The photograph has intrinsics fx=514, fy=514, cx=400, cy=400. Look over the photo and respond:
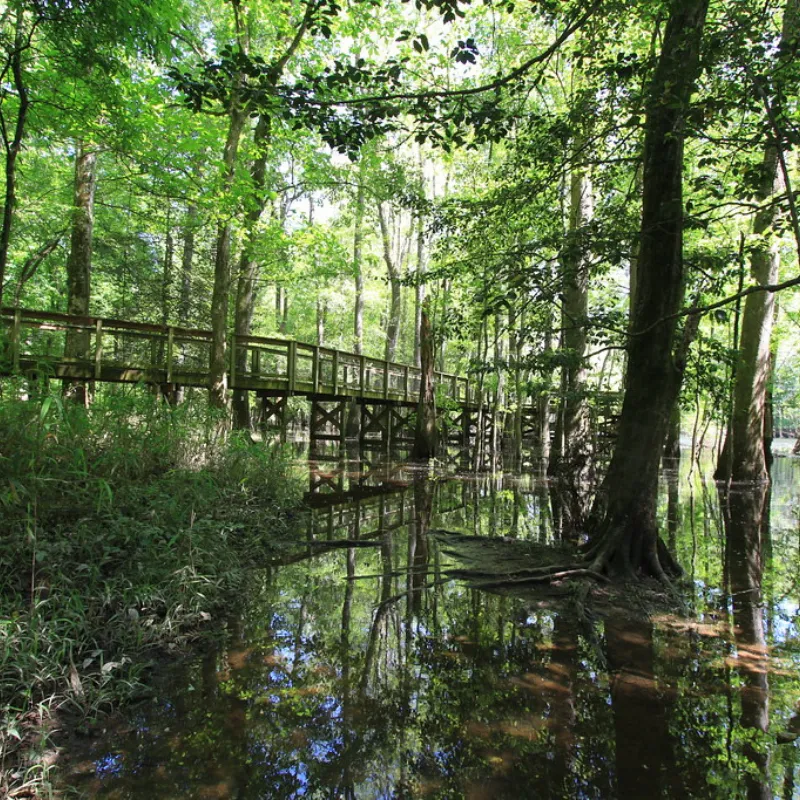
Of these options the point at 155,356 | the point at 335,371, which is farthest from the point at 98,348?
the point at 335,371

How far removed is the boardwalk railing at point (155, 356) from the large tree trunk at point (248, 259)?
0.50 m

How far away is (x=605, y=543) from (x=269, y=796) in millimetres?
3962

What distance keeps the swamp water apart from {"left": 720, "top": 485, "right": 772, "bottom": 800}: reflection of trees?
0.01m

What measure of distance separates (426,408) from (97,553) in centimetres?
1284

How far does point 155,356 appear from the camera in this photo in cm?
1051

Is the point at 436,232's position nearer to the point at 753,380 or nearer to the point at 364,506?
the point at 364,506

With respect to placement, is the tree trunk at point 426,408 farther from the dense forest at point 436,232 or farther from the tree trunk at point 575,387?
the dense forest at point 436,232

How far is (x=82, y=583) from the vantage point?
3404 millimetres

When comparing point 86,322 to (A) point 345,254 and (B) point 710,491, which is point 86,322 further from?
(B) point 710,491

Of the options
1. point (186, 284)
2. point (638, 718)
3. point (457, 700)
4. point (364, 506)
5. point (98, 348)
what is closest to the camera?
point (638, 718)

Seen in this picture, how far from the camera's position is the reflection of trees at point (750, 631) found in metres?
2.46

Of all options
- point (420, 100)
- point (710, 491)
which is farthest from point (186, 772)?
point (710, 491)

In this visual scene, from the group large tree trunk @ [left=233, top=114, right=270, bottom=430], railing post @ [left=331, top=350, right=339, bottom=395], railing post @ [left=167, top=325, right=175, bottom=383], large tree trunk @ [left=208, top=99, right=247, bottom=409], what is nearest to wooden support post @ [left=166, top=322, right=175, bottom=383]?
railing post @ [left=167, top=325, right=175, bottom=383]

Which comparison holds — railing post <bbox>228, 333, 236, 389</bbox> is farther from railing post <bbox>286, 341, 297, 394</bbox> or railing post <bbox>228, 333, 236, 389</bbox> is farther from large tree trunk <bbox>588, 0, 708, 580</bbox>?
large tree trunk <bbox>588, 0, 708, 580</bbox>
